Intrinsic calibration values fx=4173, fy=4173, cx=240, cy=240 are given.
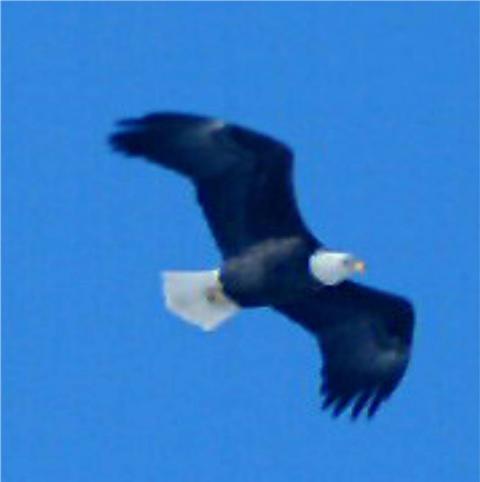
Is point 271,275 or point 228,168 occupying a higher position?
point 228,168

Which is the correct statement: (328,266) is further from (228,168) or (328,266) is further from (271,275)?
(228,168)

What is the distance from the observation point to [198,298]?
2373cm

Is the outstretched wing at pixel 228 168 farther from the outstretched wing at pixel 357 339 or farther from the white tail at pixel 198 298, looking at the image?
the outstretched wing at pixel 357 339

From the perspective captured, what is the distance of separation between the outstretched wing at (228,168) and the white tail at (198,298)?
234mm

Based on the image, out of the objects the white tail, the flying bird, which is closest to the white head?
the flying bird

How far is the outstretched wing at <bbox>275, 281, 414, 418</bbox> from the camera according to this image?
959 inches

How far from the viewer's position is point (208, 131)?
23703 millimetres

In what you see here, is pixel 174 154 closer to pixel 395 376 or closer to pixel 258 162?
pixel 258 162

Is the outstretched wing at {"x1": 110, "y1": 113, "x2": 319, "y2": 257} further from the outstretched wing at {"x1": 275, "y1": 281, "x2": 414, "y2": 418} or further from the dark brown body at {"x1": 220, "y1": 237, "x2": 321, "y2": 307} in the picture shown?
the outstretched wing at {"x1": 275, "y1": 281, "x2": 414, "y2": 418}

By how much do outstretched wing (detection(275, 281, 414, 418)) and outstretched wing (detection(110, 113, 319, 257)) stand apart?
0.73 m

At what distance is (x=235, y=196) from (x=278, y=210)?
265 millimetres

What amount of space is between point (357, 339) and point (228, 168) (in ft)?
4.86

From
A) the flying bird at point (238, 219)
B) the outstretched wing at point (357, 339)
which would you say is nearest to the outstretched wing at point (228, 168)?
the flying bird at point (238, 219)

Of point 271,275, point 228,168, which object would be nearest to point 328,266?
point 271,275
